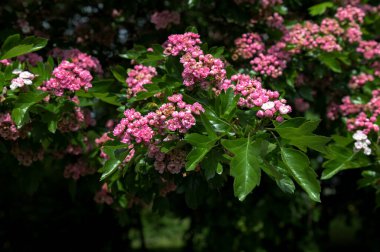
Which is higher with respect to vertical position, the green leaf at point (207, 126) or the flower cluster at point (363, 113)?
the green leaf at point (207, 126)

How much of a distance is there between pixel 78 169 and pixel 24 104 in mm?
942

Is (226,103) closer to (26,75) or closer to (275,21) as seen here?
(26,75)

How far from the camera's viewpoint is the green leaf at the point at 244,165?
227cm

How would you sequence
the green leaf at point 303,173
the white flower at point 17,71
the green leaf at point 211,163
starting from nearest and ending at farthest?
1. the green leaf at point 303,173
2. the green leaf at point 211,163
3. the white flower at point 17,71

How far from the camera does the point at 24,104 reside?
3043 mm

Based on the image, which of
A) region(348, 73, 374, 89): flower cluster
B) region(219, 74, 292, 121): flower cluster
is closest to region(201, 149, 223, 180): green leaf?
region(219, 74, 292, 121): flower cluster

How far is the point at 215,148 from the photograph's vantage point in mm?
2598

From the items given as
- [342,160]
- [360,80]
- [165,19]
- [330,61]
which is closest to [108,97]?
[165,19]

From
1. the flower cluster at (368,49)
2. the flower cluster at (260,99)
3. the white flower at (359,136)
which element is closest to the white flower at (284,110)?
the flower cluster at (260,99)

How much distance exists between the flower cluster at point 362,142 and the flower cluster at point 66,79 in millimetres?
1649

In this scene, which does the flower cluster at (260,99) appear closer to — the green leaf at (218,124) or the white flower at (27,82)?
the green leaf at (218,124)

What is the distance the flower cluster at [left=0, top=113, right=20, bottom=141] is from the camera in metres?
3.22

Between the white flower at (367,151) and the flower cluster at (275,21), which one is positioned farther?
the flower cluster at (275,21)

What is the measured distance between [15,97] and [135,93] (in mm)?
647
